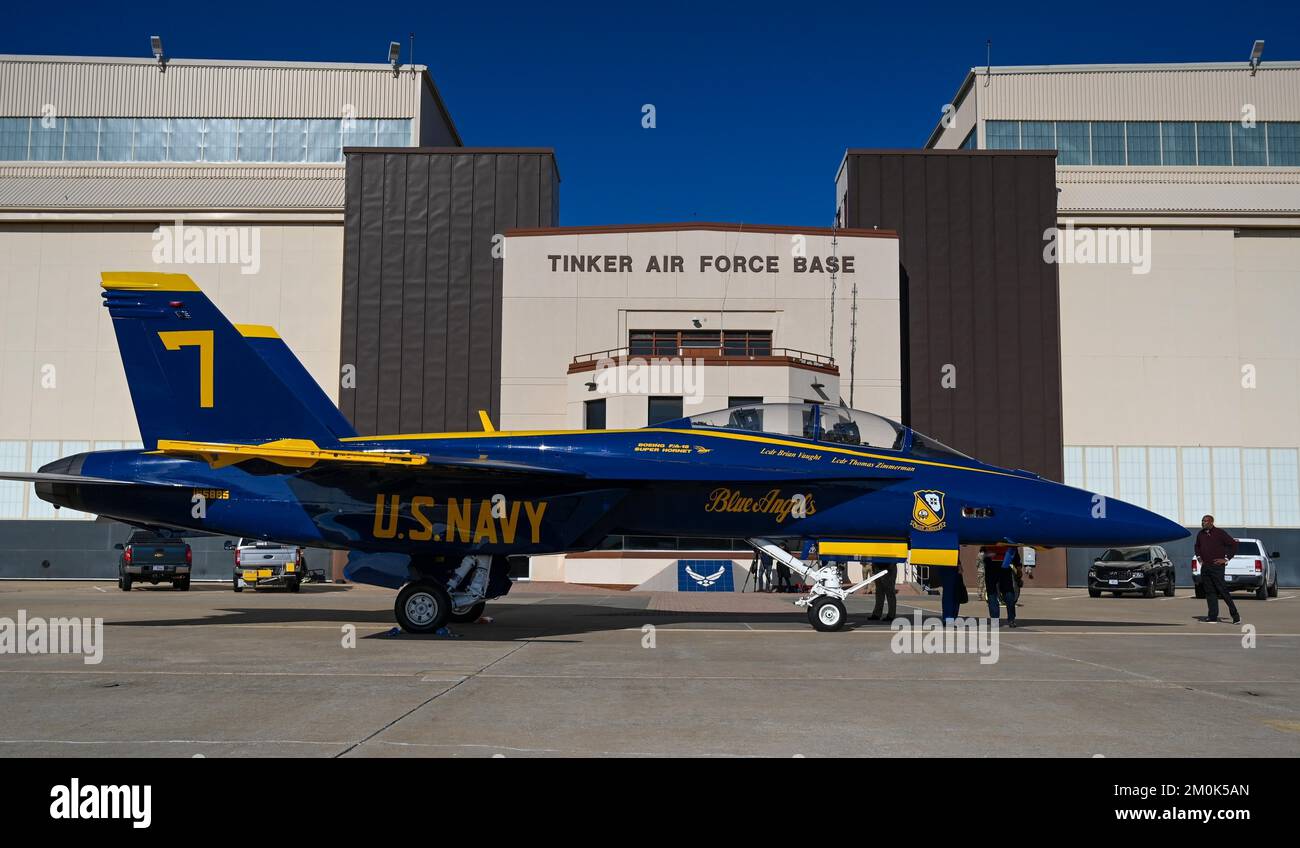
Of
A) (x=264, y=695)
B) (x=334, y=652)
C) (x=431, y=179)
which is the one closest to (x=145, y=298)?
(x=334, y=652)

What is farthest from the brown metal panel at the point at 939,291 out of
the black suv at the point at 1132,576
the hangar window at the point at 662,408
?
the hangar window at the point at 662,408

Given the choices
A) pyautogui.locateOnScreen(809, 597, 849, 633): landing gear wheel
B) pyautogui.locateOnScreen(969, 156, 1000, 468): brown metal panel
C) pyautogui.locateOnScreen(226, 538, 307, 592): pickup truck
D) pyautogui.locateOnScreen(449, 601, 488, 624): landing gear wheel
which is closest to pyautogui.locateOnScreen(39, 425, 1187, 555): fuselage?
pyautogui.locateOnScreen(809, 597, 849, 633): landing gear wheel

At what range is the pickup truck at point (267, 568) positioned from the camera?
2630 cm

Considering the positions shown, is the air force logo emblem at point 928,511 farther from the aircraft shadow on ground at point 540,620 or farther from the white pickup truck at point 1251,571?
the white pickup truck at point 1251,571

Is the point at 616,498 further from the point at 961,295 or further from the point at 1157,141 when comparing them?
the point at 1157,141

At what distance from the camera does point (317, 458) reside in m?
11.8

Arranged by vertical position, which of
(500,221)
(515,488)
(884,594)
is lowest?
(884,594)

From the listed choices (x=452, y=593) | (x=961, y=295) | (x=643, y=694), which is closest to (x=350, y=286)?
(x=961, y=295)

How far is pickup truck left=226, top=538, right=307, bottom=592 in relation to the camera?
26297 millimetres

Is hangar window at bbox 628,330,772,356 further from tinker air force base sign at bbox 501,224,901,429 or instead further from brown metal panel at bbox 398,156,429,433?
brown metal panel at bbox 398,156,429,433

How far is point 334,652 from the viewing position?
10367 mm

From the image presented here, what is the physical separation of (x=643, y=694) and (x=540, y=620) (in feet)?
26.8

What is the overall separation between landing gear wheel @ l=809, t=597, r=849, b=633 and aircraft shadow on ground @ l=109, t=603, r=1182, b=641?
0.95 m

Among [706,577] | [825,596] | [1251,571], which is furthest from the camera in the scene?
[706,577]
